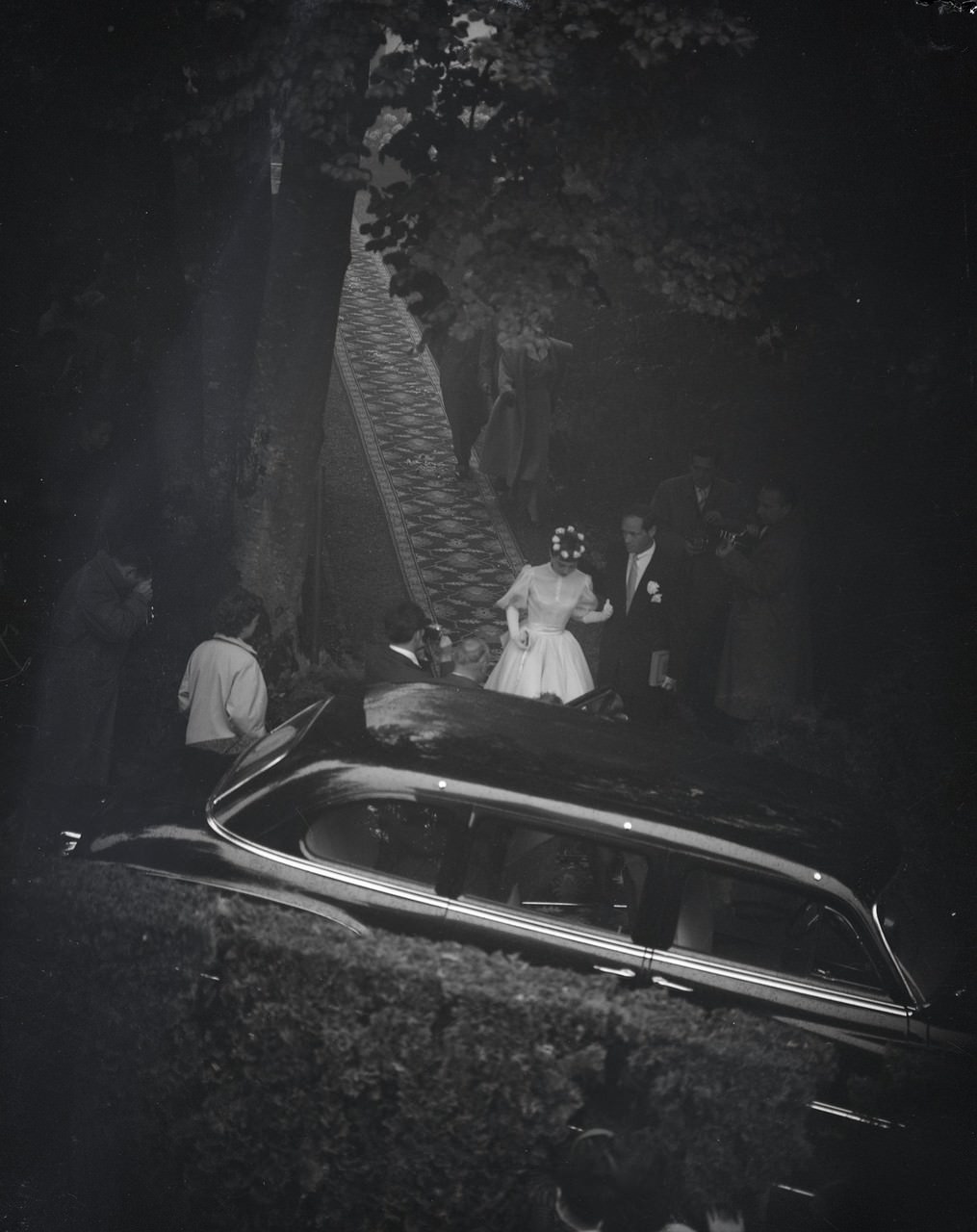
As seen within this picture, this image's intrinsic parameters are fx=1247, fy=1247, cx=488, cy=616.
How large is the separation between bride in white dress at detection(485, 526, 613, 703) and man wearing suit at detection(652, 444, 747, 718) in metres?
0.64

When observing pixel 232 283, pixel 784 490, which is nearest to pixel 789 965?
pixel 784 490

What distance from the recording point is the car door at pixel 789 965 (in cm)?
477

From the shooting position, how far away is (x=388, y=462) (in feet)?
43.1

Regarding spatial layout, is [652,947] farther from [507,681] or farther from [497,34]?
[497,34]

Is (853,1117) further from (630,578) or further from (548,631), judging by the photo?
(630,578)

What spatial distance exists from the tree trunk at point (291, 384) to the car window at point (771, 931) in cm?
420

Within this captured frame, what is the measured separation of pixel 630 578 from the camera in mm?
8242

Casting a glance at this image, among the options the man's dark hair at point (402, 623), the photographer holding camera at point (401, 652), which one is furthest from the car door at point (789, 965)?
the man's dark hair at point (402, 623)

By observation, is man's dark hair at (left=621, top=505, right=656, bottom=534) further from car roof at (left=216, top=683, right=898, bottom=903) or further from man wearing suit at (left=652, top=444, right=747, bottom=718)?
car roof at (left=216, top=683, right=898, bottom=903)

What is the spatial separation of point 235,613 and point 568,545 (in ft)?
7.53

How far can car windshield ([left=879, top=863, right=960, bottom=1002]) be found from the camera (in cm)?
495

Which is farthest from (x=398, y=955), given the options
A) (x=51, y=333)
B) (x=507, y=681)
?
(x=51, y=333)

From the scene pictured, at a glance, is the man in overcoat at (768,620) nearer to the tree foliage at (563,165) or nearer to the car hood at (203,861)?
the tree foliage at (563,165)

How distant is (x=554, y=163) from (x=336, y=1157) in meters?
5.43
